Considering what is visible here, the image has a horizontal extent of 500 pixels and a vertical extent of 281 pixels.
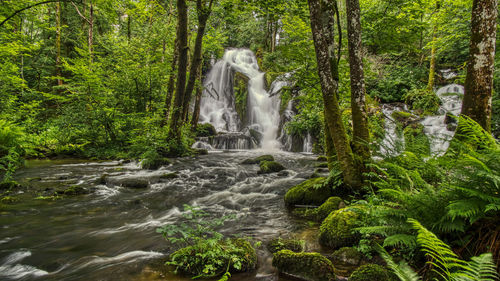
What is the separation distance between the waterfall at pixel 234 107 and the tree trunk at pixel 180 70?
5747mm

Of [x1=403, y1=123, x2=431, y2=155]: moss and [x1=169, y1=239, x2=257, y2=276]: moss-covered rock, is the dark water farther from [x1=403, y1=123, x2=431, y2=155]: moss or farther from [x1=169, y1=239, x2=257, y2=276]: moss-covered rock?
[x1=403, y1=123, x2=431, y2=155]: moss

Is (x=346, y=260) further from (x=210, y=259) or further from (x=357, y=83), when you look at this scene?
(x=357, y=83)

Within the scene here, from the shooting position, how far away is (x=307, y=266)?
9.49 feet

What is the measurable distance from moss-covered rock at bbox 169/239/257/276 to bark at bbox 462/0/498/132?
4.40 meters

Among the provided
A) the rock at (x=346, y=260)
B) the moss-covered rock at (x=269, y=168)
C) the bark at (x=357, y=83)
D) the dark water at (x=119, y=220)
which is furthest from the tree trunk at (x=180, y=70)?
the rock at (x=346, y=260)

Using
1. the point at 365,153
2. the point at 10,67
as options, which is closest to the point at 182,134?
the point at 10,67

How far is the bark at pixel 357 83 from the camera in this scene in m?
5.07

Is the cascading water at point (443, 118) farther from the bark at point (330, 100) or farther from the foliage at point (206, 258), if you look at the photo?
the foliage at point (206, 258)

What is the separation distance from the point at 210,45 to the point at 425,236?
18.6 meters

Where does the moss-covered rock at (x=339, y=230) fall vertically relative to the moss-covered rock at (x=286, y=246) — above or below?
above

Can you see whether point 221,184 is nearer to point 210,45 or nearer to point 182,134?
point 182,134

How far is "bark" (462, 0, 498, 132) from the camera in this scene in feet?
13.4

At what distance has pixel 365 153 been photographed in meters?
5.12

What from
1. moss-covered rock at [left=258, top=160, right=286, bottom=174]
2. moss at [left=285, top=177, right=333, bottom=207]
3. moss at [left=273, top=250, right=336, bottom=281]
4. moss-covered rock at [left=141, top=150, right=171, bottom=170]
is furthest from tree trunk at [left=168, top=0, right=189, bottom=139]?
moss at [left=273, top=250, right=336, bottom=281]
